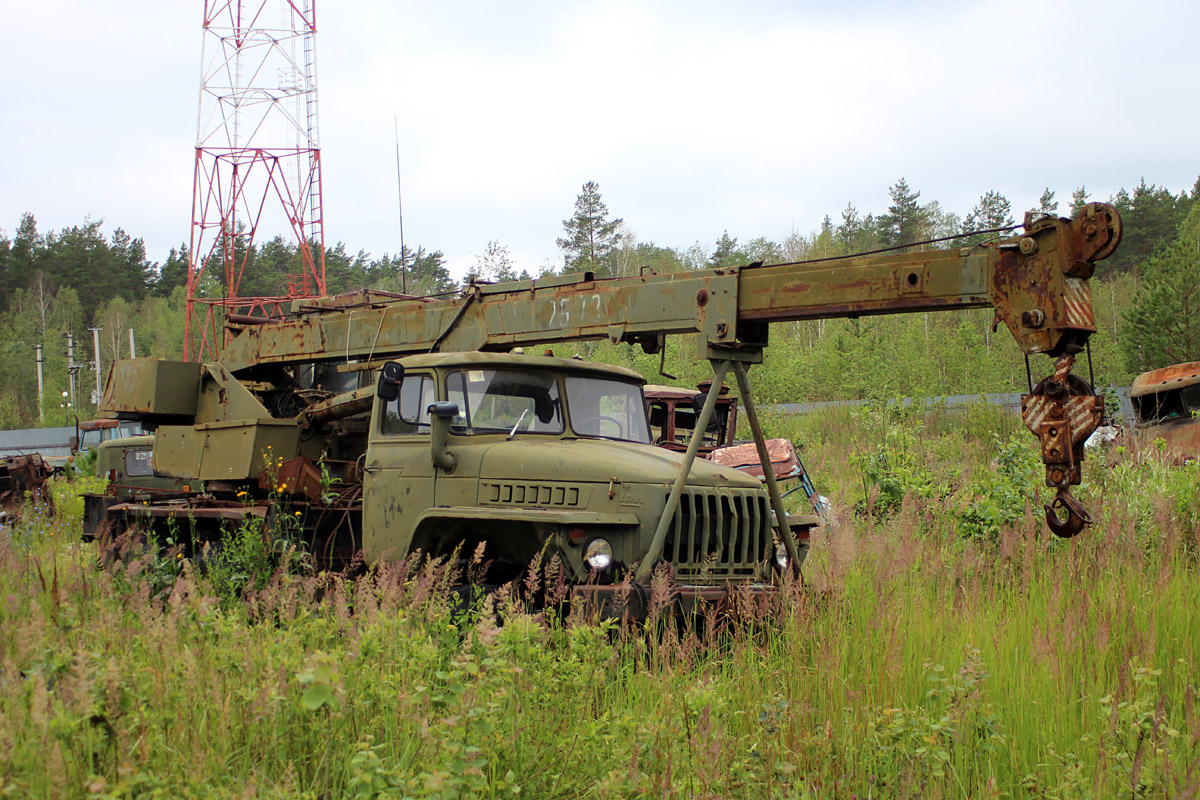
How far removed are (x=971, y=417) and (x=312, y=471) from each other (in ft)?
44.4

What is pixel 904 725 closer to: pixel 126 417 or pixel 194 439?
pixel 194 439

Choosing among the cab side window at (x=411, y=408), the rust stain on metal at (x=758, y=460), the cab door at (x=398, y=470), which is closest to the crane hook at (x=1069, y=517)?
the cab door at (x=398, y=470)

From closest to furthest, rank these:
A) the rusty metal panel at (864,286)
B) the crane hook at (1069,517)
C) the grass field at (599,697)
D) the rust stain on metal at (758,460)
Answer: the grass field at (599,697), the crane hook at (1069,517), the rusty metal panel at (864,286), the rust stain on metal at (758,460)

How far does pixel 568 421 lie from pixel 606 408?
424 mm

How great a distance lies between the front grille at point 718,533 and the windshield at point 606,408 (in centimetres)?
116

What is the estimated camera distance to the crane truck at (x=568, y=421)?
184 inches

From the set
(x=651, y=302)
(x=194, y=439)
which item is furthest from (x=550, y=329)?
(x=194, y=439)

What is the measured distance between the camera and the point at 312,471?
8.23m

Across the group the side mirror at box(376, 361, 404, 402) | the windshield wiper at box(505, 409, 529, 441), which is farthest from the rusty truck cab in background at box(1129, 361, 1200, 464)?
the side mirror at box(376, 361, 404, 402)

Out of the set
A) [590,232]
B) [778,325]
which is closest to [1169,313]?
[778,325]

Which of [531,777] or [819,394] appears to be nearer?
[531,777]

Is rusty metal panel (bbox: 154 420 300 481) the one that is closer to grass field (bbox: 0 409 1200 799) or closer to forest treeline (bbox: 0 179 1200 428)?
grass field (bbox: 0 409 1200 799)

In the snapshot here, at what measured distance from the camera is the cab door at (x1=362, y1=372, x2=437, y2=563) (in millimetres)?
6570

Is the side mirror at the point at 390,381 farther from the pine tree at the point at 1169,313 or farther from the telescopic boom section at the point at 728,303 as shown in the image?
the pine tree at the point at 1169,313
